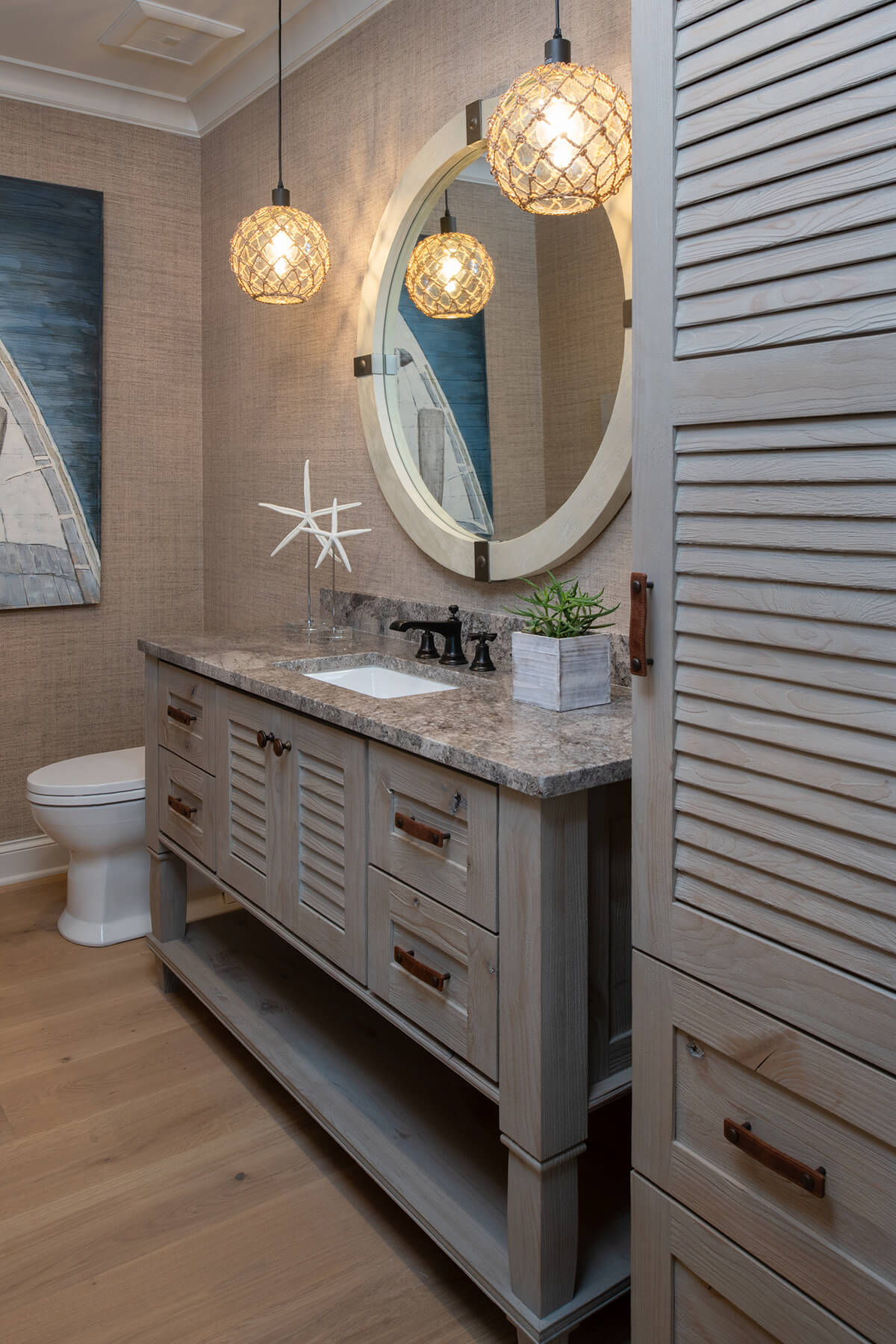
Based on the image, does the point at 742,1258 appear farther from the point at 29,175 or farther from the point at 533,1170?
the point at 29,175

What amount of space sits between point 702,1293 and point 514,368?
5.41 ft

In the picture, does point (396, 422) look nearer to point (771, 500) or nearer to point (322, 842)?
point (322, 842)

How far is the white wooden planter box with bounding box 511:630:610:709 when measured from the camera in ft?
5.33

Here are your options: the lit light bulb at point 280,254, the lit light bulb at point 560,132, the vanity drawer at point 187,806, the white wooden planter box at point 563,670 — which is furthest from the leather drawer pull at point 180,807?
the lit light bulb at point 560,132

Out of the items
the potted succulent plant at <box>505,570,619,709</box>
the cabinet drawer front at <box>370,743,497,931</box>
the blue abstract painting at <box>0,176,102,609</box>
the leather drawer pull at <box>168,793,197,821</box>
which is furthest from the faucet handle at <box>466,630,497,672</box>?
the blue abstract painting at <box>0,176,102,609</box>

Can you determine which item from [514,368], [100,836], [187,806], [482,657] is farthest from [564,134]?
[100,836]

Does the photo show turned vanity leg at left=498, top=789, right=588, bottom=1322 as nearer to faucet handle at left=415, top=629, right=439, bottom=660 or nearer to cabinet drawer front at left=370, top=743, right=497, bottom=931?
cabinet drawer front at left=370, top=743, right=497, bottom=931

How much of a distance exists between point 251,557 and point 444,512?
1.16 metres

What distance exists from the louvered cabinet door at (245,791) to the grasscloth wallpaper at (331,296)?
0.59 meters

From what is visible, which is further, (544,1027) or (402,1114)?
(402,1114)

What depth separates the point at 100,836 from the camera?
273 cm

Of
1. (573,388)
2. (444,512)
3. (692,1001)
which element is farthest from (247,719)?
(692,1001)

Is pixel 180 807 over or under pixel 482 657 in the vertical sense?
under

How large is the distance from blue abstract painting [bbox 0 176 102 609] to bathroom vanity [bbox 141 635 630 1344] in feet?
3.93
